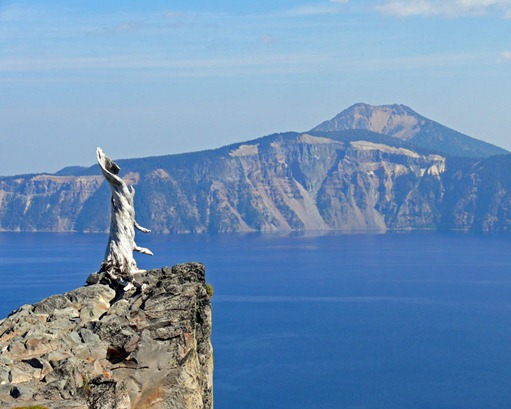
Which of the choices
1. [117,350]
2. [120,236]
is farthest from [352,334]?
[117,350]

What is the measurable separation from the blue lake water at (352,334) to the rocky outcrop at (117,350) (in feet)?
190

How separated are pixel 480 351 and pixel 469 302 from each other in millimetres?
41816

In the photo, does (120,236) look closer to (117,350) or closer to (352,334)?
(117,350)

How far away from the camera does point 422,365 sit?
9144 centimetres

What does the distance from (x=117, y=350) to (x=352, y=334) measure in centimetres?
9955

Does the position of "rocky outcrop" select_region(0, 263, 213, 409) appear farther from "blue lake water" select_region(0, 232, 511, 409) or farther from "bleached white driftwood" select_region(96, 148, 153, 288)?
"blue lake water" select_region(0, 232, 511, 409)

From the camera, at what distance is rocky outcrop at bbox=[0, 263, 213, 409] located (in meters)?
11.7

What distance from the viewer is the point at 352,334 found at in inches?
4402

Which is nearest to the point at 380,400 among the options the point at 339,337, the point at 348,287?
the point at 339,337

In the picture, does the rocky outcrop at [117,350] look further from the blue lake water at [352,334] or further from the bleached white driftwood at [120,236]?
the blue lake water at [352,334]

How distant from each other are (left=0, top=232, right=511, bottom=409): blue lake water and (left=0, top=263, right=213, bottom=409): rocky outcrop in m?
58.0

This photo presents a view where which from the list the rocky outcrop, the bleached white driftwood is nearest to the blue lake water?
the bleached white driftwood

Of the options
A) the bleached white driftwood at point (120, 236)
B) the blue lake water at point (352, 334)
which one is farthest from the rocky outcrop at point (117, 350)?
the blue lake water at point (352, 334)

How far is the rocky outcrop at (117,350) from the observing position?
38.5 ft
